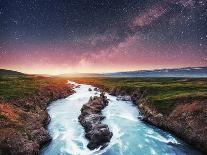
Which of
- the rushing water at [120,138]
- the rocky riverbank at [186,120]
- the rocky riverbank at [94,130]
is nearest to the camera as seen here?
the rushing water at [120,138]

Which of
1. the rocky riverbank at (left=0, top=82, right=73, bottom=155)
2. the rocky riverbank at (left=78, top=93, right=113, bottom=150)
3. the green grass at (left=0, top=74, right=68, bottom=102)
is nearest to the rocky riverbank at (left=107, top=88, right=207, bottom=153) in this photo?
the rocky riverbank at (left=78, top=93, right=113, bottom=150)

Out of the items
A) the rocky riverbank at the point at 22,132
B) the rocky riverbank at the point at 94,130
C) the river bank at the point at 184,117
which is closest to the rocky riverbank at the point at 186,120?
the river bank at the point at 184,117

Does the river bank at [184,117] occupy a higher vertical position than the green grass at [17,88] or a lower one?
lower

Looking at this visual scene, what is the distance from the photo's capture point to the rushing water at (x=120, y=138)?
1416 inches

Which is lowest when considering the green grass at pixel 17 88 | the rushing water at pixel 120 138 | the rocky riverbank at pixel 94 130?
the rushing water at pixel 120 138

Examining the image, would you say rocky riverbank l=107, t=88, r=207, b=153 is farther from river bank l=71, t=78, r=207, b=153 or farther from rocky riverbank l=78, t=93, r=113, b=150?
rocky riverbank l=78, t=93, r=113, b=150

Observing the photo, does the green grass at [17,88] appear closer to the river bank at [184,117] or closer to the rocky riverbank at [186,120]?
the river bank at [184,117]

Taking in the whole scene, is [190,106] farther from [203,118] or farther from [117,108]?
[117,108]

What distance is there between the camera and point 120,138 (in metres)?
41.3

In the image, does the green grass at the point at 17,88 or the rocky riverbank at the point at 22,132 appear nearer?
the rocky riverbank at the point at 22,132

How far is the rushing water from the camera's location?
36.0m

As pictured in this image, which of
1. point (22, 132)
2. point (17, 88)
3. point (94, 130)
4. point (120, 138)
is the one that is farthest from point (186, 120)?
point (17, 88)

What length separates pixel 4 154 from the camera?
31453 mm

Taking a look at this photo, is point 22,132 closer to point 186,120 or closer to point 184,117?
point 186,120
